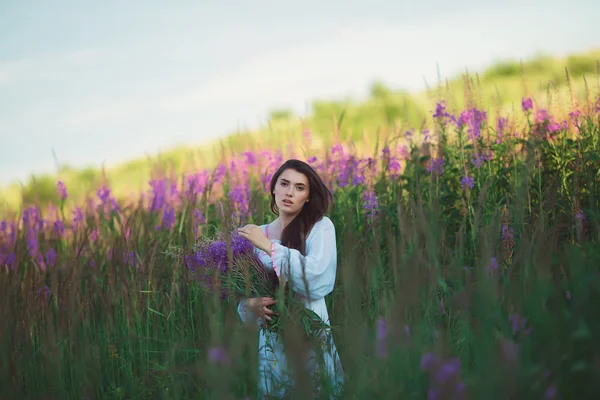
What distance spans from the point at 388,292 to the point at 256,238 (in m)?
0.74

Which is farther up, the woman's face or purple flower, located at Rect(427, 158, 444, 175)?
the woman's face

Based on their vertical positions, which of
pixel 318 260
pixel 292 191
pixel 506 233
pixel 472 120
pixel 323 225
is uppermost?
pixel 472 120

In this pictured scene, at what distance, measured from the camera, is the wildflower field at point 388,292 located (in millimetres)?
1525

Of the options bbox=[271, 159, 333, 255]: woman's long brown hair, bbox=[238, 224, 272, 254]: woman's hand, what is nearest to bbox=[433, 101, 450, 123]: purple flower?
bbox=[271, 159, 333, 255]: woman's long brown hair

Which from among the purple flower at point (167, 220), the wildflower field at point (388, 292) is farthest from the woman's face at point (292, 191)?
the purple flower at point (167, 220)

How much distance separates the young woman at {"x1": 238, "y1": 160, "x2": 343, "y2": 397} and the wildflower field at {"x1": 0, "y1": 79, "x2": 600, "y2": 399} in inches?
6.2

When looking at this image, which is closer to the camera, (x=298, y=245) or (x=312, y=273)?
(x=312, y=273)

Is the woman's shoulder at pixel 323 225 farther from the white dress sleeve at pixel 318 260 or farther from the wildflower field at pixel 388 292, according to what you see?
the wildflower field at pixel 388 292

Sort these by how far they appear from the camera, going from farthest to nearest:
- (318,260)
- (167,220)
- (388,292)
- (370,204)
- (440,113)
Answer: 1. (167,220)
2. (440,113)
3. (370,204)
4. (388,292)
5. (318,260)

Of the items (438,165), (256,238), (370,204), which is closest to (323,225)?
(256,238)

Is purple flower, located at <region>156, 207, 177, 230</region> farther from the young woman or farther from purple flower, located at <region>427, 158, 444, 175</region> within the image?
purple flower, located at <region>427, 158, 444, 175</region>

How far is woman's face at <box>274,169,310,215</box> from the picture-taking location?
2.91 m

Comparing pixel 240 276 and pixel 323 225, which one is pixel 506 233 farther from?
pixel 240 276

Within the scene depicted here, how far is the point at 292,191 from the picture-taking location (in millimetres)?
2906
